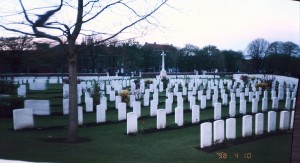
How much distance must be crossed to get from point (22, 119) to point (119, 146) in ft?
6.07

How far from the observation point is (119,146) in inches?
168

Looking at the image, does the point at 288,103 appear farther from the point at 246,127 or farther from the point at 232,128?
the point at 232,128

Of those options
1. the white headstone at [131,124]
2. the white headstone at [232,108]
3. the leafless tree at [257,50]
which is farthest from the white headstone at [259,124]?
the white headstone at [131,124]

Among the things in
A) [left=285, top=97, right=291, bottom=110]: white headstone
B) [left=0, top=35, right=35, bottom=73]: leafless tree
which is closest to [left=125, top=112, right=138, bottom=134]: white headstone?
[left=0, top=35, right=35, bottom=73]: leafless tree

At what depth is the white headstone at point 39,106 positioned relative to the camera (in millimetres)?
5199

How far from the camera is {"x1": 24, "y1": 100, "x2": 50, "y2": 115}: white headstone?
520 centimetres

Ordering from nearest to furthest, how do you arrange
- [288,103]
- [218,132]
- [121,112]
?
[288,103], [218,132], [121,112]

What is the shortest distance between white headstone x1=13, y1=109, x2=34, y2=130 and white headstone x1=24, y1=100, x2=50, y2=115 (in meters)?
0.20

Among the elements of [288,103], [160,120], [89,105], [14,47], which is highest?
[14,47]

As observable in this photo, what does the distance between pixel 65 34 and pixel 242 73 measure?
2.74 m

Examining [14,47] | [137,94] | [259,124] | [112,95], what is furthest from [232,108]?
[112,95]

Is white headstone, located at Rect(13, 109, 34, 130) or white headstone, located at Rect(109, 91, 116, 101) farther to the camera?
white headstone, located at Rect(109, 91, 116, 101)
